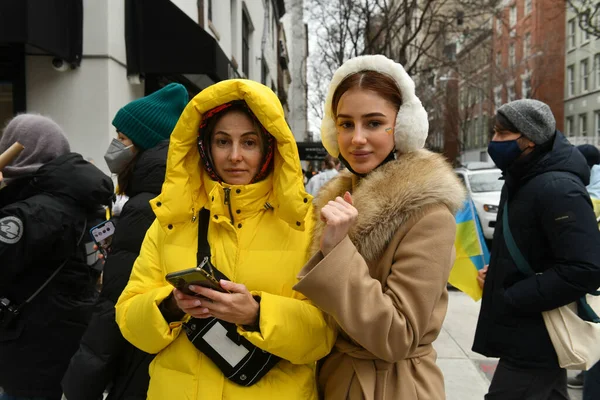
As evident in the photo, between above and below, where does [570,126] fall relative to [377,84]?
above

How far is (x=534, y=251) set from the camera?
266cm

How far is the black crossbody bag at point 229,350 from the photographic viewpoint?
5.57 ft

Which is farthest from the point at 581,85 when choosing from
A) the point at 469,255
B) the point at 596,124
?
the point at 469,255

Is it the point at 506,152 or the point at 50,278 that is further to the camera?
the point at 506,152

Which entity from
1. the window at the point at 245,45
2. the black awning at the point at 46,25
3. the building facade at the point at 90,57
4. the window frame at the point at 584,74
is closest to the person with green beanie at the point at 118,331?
the black awning at the point at 46,25

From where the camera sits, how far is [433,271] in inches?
61.4

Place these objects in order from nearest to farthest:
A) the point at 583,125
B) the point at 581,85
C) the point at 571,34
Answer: the point at 581,85 → the point at 571,34 → the point at 583,125

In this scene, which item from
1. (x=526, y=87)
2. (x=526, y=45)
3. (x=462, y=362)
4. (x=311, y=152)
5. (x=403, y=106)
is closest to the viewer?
(x=403, y=106)

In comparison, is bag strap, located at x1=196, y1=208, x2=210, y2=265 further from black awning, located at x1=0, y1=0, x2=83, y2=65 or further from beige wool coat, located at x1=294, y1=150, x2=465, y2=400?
black awning, located at x1=0, y1=0, x2=83, y2=65

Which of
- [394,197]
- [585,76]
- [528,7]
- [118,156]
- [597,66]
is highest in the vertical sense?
[528,7]

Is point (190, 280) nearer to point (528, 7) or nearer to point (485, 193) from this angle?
point (485, 193)

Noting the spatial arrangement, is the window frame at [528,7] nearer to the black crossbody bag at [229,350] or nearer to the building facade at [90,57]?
the building facade at [90,57]

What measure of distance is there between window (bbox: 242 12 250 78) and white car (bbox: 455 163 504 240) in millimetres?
8037

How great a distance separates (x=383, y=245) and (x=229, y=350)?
0.65 metres
